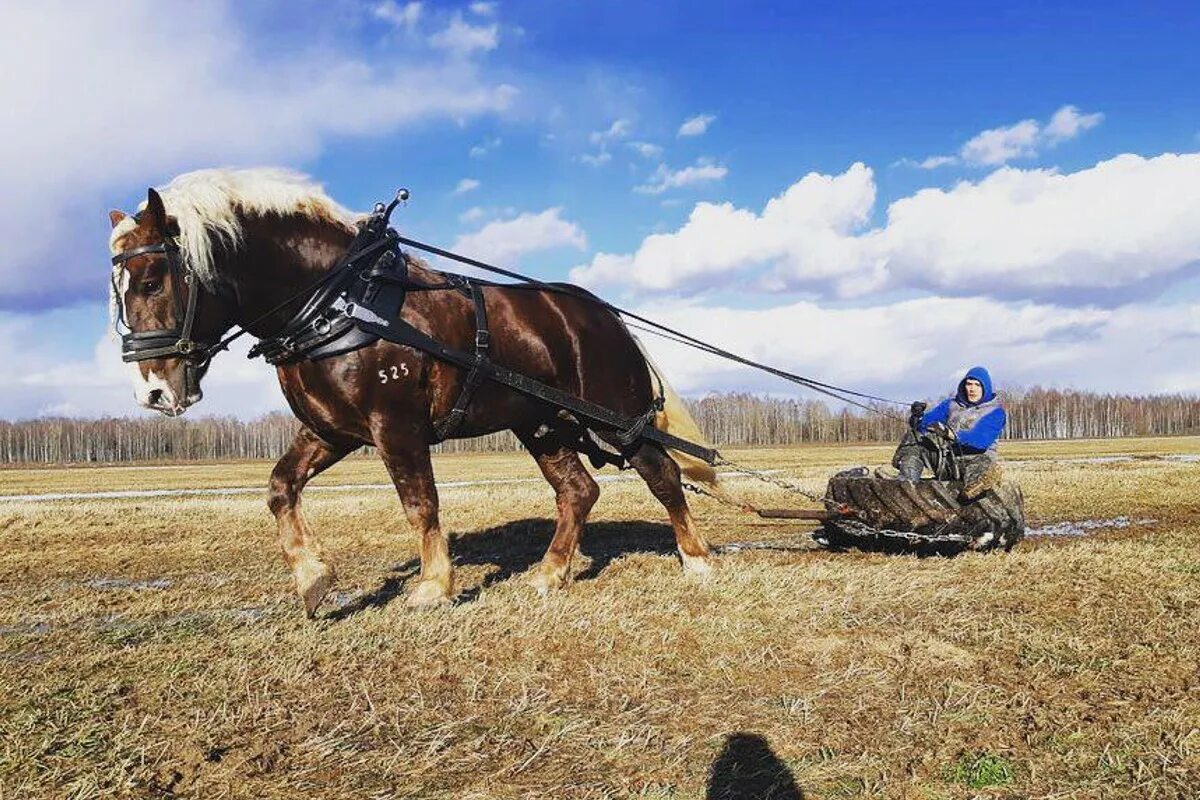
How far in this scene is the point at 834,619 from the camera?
6.11m

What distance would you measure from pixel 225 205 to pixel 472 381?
209 centimetres

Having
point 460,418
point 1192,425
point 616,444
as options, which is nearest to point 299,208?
point 460,418

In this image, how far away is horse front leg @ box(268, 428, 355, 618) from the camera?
6.27 m

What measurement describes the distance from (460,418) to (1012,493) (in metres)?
6.40

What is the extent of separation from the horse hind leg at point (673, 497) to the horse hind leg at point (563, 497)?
531 mm

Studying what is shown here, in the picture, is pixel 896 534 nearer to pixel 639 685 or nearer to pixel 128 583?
pixel 639 685

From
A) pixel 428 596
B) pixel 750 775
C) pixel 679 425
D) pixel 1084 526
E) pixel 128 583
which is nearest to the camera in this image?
pixel 750 775

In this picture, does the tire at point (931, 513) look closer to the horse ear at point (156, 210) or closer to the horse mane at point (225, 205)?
the horse mane at point (225, 205)

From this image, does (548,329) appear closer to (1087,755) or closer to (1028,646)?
(1028,646)

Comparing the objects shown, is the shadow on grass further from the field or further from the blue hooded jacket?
the blue hooded jacket

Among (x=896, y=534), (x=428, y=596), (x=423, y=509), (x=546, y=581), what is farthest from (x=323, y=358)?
(x=896, y=534)

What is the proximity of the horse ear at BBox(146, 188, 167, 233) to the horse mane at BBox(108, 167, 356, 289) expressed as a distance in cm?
9

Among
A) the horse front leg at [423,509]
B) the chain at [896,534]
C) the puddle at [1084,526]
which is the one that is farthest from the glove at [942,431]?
the horse front leg at [423,509]

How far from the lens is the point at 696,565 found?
8008 mm
